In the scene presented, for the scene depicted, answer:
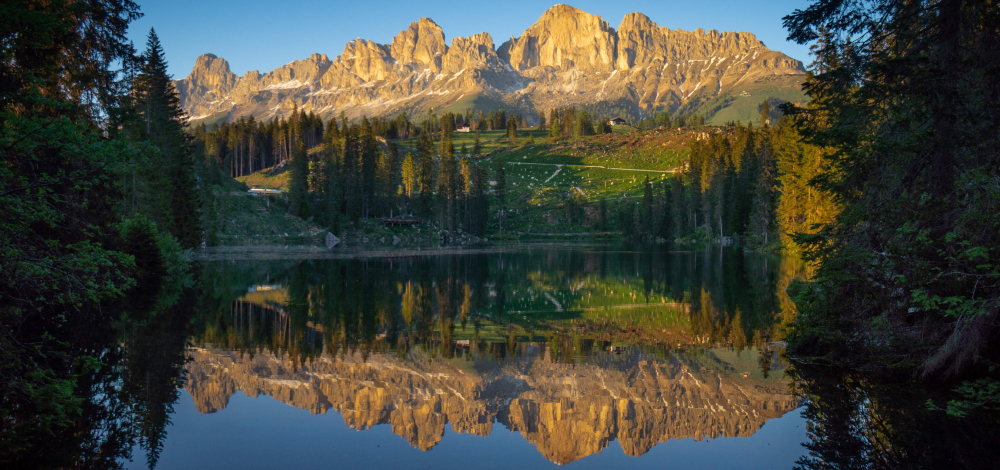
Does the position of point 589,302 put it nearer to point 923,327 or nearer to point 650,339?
point 650,339

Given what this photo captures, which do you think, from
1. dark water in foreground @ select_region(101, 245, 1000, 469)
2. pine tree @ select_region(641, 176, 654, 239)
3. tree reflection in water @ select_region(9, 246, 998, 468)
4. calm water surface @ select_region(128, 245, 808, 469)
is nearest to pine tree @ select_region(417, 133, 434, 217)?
pine tree @ select_region(641, 176, 654, 239)

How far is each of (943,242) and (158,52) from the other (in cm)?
5838

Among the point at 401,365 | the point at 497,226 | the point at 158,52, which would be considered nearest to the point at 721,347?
the point at 401,365

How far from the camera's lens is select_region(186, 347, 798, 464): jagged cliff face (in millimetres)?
10141

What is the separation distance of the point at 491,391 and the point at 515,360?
2.76m

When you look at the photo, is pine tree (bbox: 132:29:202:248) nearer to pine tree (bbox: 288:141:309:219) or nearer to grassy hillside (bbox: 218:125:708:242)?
grassy hillside (bbox: 218:125:708:242)

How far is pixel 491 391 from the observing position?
12.1 m

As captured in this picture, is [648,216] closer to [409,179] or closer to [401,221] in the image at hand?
[409,179]

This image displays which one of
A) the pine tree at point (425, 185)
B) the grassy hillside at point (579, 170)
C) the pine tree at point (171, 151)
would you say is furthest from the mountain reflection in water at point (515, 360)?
the grassy hillside at point (579, 170)

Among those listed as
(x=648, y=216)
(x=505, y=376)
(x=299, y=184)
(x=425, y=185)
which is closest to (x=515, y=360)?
(x=505, y=376)

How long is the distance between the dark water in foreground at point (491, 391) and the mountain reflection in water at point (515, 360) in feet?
0.20

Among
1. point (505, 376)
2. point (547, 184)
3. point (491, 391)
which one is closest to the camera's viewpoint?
point (491, 391)

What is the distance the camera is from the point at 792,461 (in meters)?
8.77

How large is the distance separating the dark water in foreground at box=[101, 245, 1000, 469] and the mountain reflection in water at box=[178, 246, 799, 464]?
0.20 ft
